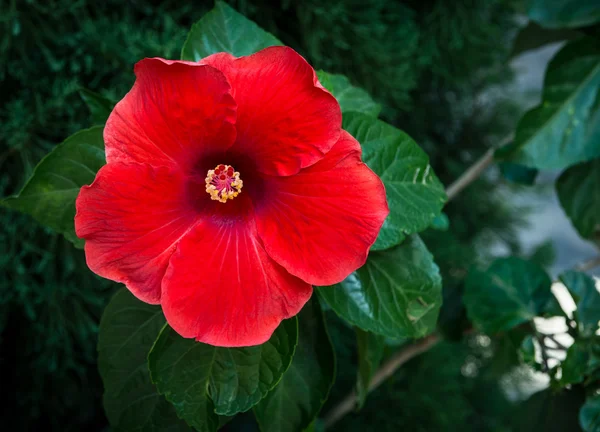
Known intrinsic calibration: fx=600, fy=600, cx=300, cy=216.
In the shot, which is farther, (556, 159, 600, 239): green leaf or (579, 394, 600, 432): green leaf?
(556, 159, 600, 239): green leaf

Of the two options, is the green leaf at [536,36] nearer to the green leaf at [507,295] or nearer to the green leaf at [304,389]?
the green leaf at [507,295]

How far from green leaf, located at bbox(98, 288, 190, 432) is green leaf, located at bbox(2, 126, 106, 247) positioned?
94 millimetres

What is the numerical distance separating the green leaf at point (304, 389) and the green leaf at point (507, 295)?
1.12 ft

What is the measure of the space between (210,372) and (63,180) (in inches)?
10.0

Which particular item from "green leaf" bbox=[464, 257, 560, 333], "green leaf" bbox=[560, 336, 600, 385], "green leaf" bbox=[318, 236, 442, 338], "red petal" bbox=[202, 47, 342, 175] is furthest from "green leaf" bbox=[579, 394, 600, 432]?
"red petal" bbox=[202, 47, 342, 175]

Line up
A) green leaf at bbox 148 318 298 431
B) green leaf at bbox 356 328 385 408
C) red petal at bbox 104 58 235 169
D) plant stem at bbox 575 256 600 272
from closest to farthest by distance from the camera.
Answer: red petal at bbox 104 58 235 169 < green leaf at bbox 148 318 298 431 < green leaf at bbox 356 328 385 408 < plant stem at bbox 575 256 600 272

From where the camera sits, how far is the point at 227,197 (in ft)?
1.73

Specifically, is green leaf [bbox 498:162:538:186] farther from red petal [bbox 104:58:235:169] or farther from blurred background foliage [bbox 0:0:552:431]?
red petal [bbox 104:58:235:169]

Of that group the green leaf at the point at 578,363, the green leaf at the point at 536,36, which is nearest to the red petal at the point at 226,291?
the green leaf at the point at 578,363

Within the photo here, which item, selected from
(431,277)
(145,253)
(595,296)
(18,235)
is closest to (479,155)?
(595,296)

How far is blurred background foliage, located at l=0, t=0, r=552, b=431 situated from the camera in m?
0.99

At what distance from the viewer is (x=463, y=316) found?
1067mm

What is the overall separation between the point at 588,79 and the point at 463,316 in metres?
0.45

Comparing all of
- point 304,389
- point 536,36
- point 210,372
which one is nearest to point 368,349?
point 304,389
